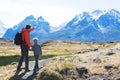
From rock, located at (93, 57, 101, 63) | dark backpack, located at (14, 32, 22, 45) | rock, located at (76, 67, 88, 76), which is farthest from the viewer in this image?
rock, located at (93, 57, 101, 63)

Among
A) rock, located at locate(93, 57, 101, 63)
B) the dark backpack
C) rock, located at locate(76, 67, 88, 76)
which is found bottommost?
rock, located at locate(76, 67, 88, 76)

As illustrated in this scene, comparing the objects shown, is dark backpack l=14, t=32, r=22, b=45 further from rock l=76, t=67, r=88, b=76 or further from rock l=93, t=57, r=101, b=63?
rock l=93, t=57, r=101, b=63

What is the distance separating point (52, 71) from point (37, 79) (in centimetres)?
128

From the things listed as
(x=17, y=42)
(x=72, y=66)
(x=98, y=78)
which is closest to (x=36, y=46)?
(x=17, y=42)

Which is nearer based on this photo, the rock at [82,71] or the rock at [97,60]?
the rock at [82,71]

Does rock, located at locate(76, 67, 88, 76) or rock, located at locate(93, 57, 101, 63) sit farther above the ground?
rock, located at locate(93, 57, 101, 63)

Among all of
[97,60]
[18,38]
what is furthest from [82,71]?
[18,38]

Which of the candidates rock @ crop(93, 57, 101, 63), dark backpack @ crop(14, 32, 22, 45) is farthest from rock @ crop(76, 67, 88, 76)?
dark backpack @ crop(14, 32, 22, 45)

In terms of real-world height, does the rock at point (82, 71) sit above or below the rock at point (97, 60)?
below

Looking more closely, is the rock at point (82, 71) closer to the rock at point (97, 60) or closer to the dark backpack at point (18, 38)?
the rock at point (97, 60)

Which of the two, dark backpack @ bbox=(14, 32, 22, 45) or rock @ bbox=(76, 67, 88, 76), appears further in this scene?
dark backpack @ bbox=(14, 32, 22, 45)

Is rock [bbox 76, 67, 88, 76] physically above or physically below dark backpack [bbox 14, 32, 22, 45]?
below

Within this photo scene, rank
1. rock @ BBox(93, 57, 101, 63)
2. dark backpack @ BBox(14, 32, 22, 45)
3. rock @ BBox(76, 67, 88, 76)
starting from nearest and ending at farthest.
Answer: rock @ BBox(76, 67, 88, 76), dark backpack @ BBox(14, 32, 22, 45), rock @ BBox(93, 57, 101, 63)

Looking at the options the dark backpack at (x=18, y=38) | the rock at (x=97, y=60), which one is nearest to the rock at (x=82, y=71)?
the rock at (x=97, y=60)
